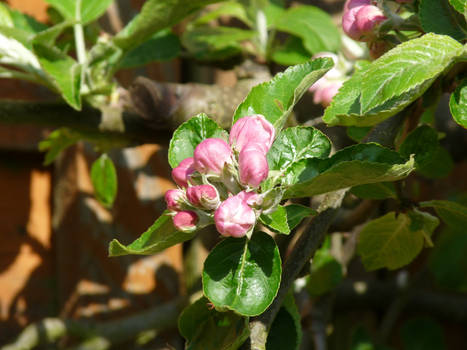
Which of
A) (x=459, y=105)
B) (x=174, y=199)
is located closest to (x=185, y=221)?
(x=174, y=199)

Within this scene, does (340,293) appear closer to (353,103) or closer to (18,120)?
(18,120)

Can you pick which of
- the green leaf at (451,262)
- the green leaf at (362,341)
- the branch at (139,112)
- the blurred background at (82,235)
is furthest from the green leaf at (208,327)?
the green leaf at (451,262)

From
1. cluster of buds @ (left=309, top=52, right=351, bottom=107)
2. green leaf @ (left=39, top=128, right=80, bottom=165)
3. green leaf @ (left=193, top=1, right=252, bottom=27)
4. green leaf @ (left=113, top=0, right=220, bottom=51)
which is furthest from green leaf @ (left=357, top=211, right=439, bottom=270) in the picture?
green leaf @ (left=193, top=1, right=252, bottom=27)

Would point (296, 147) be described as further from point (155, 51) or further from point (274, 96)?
point (155, 51)

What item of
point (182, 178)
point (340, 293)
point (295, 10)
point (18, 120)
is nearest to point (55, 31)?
point (18, 120)

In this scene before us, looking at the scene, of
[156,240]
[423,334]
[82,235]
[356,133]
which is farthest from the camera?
[423,334]
